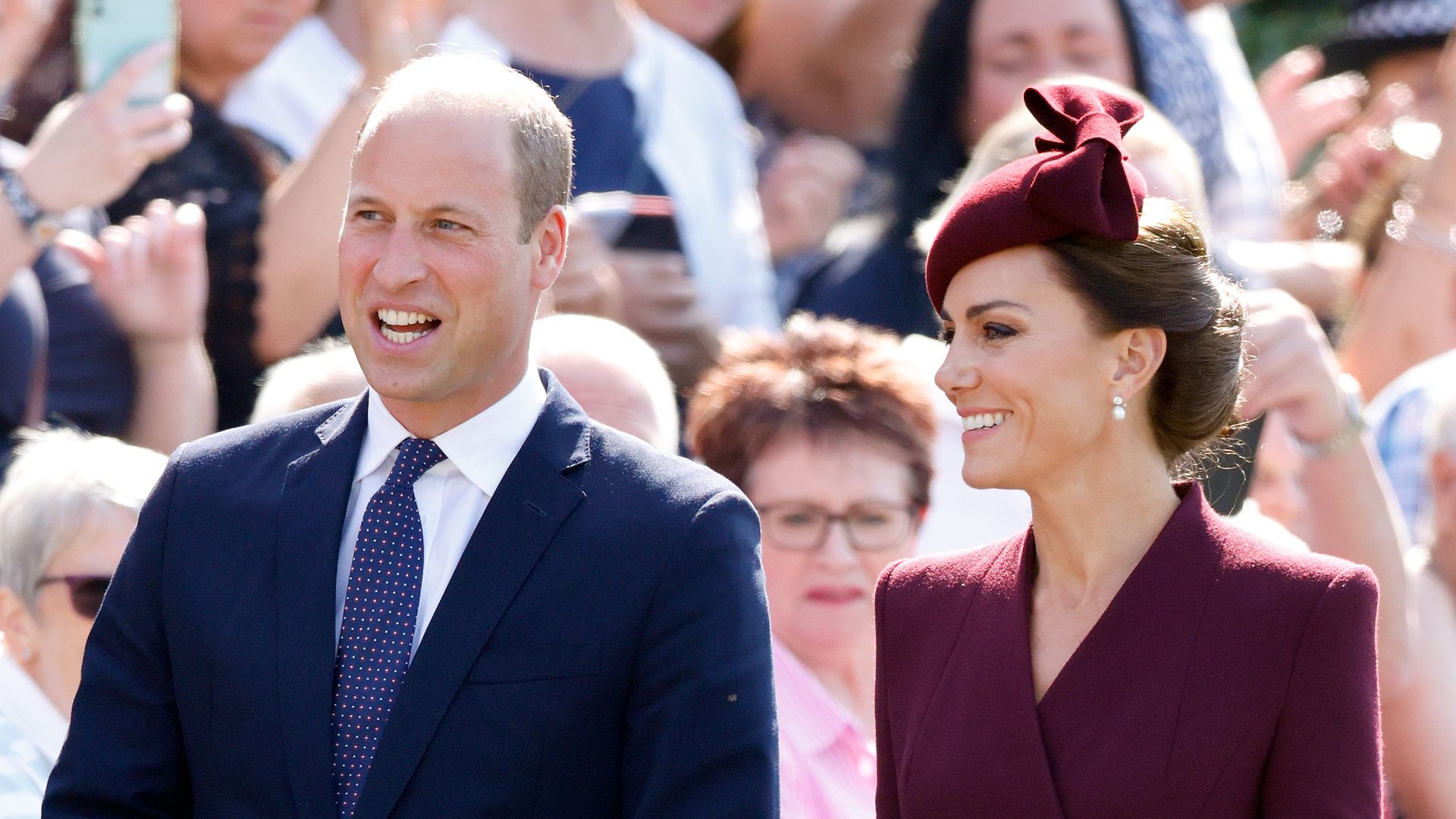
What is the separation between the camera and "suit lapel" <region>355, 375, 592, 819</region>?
2105mm

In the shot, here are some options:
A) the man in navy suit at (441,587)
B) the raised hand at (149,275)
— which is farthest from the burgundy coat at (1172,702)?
the raised hand at (149,275)

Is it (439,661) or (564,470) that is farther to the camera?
(564,470)

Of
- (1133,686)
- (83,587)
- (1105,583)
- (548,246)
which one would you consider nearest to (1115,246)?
(1105,583)

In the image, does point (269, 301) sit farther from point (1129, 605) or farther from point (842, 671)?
point (1129, 605)

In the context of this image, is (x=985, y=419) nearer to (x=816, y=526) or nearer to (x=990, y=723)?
(x=990, y=723)

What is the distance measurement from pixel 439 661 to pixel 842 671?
4.92 ft

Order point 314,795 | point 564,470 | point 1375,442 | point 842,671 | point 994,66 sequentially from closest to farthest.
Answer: point 314,795, point 564,470, point 842,671, point 1375,442, point 994,66

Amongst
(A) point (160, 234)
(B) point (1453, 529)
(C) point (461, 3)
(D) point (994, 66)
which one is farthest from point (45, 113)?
(B) point (1453, 529)

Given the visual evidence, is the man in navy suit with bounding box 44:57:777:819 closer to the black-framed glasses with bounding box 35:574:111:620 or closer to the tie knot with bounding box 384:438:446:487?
the tie knot with bounding box 384:438:446:487

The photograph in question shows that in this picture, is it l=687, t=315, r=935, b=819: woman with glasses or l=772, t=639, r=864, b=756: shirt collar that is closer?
l=772, t=639, r=864, b=756: shirt collar

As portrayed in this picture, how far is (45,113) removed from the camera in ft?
13.0

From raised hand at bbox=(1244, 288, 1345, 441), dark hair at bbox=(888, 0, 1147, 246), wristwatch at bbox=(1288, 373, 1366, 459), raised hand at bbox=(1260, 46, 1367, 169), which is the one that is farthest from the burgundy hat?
raised hand at bbox=(1260, 46, 1367, 169)

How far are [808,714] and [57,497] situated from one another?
141 cm

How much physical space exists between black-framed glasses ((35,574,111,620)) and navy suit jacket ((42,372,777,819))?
0.94 metres
